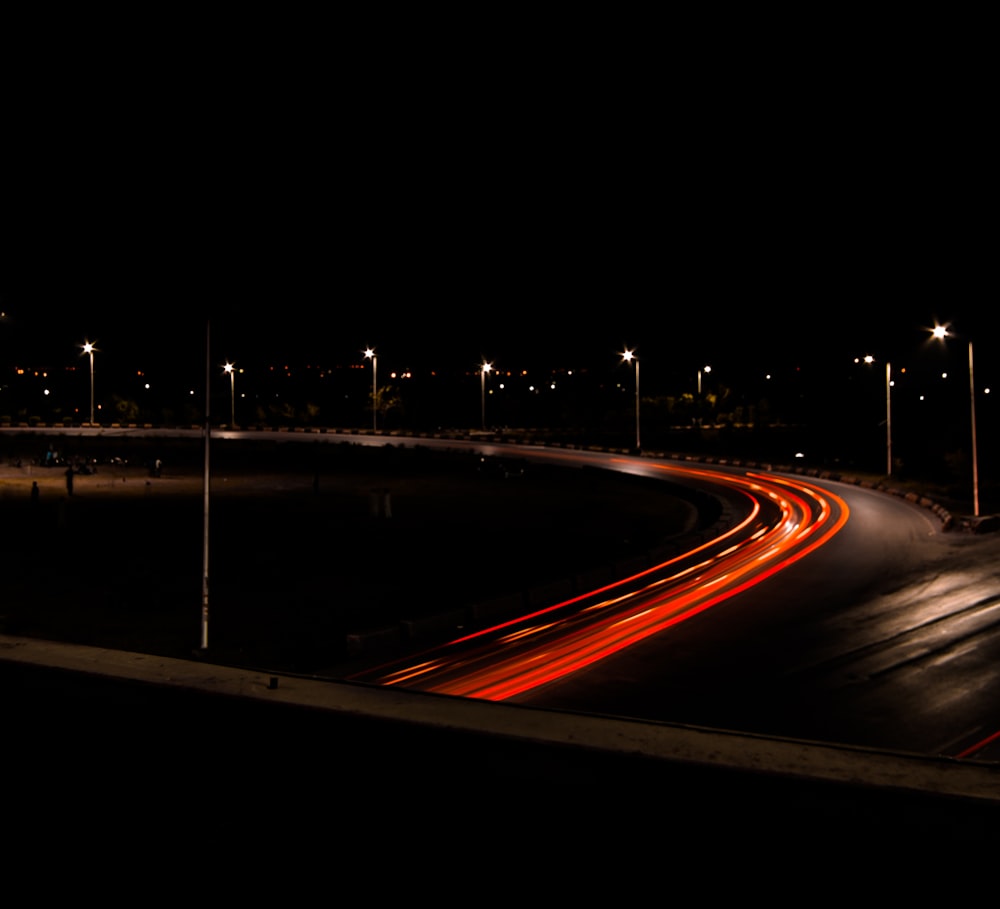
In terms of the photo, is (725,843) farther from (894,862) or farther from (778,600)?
(778,600)

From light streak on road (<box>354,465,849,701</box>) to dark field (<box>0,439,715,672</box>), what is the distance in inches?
48.7

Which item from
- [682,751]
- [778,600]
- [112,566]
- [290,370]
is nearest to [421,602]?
[778,600]

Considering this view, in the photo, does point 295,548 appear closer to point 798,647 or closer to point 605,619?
point 605,619

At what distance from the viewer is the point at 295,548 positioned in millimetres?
27234

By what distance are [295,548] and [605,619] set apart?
41.1ft

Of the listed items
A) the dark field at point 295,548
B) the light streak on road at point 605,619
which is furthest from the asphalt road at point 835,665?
the dark field at point 295,548

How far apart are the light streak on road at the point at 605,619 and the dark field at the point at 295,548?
124 centimetres

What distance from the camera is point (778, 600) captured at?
1980 cm

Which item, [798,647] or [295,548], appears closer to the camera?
[798,647]

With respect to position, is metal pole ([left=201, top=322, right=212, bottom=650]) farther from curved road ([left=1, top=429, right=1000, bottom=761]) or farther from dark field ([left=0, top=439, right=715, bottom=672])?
curved road ([left=1, top=429, right=1000, bottom=761])

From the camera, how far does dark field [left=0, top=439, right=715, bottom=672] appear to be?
17.8 meters

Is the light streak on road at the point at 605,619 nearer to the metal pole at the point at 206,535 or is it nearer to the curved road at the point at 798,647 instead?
the curved road at the point at 798,647

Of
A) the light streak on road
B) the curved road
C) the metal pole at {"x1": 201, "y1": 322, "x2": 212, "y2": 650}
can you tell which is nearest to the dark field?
the metal pole at {"x1": 201, "y1": 322, "x2": 212, "y2": 650}

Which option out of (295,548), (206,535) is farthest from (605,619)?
(295,548)
